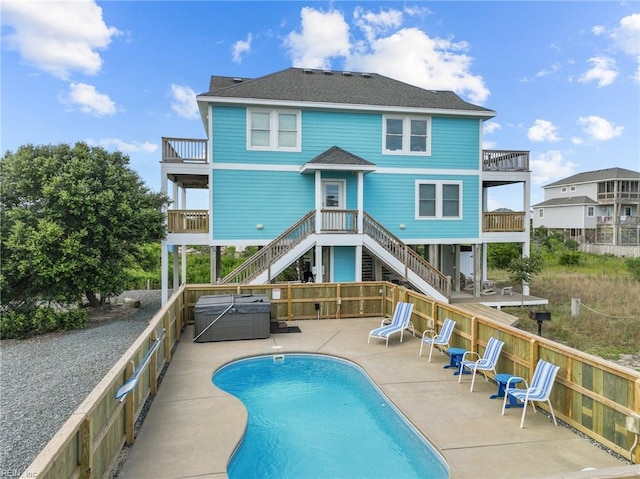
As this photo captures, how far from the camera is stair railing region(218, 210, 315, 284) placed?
13.0 metres

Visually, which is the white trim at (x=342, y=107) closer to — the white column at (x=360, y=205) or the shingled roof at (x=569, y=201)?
the white column at (x=360, y=205)

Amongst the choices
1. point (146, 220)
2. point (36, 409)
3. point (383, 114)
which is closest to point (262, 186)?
point (146, 220)

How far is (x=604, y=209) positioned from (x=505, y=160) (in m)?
33.8

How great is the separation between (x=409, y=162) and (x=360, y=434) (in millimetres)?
12208

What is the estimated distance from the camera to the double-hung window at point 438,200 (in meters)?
Result: 16.3

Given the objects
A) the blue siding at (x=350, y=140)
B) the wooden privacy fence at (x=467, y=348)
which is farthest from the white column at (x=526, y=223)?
the wooden privacy fence at (x=467, y=348)

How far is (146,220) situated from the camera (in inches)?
Answer: 534

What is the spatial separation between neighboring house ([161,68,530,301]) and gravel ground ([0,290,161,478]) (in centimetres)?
341

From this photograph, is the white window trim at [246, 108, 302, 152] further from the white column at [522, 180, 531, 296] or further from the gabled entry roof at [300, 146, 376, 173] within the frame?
the white column at [522, 180, 531, 296]

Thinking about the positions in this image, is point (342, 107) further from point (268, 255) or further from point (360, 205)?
point (268, 255)

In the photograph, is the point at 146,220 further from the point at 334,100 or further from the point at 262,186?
the point at 334,100

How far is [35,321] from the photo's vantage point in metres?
11.8

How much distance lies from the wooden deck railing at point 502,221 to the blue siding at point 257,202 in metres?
7.37

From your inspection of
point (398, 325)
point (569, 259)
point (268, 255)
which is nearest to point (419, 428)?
point (398, 325)
